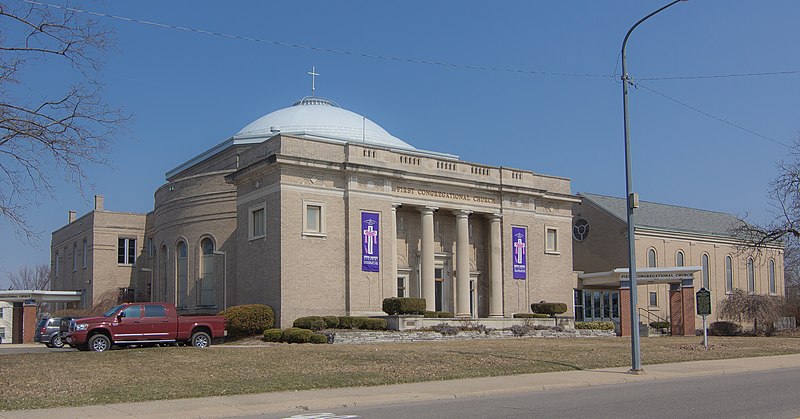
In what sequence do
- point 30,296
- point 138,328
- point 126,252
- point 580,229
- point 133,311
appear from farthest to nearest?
point 126,252, point 580,229, point 30,296, point 133,311, point 138,328

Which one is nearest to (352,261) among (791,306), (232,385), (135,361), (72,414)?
(135,361)

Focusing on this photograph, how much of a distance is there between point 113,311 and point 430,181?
20.0 meters

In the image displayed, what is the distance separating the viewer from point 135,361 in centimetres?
2398

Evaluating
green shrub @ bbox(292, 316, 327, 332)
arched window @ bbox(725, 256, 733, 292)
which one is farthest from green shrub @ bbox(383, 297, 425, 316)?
arched window @ bbox(725, 256, 733, 292)

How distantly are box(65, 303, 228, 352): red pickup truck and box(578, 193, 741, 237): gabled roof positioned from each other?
3667 centimetres

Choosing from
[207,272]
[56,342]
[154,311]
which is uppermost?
[207,272]

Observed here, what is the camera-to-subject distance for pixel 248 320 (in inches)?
1496

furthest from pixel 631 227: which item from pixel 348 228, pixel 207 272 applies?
pixel 207 272

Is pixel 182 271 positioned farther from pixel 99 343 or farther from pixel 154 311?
pixel 99 343

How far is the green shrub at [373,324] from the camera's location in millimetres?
37688

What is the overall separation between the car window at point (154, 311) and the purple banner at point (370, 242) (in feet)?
42.7

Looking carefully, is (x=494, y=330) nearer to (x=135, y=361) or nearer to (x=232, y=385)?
(x=135, y=361)

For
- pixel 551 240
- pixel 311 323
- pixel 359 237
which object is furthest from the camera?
pixel 551 240

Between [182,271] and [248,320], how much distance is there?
13.5m
